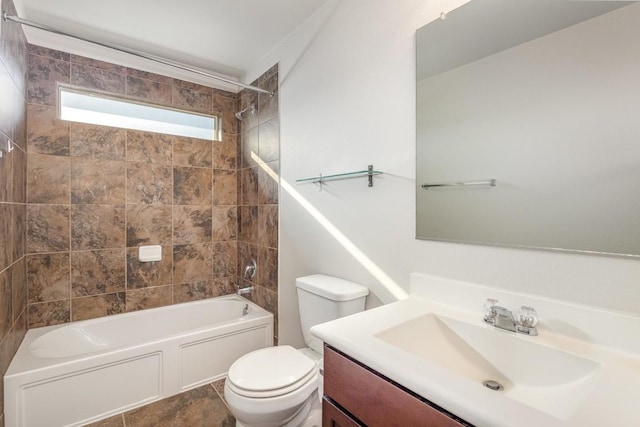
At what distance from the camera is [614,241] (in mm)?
856

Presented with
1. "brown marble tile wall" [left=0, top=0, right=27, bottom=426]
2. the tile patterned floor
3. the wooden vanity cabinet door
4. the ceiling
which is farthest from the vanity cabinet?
the ceiling

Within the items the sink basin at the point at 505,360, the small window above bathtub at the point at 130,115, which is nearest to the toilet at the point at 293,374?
the sink basin at the point at 505,360

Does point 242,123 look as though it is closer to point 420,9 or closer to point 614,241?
point 420,9

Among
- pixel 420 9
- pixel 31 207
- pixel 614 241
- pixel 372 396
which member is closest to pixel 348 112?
pixel 420 9

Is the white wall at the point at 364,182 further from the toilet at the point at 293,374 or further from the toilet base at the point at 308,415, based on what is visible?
the toilet base at the point at 308,415

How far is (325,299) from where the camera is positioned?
158 cm

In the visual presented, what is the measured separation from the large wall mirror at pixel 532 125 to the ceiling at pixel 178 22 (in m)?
1.13

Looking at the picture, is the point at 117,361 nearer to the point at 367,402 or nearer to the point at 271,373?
the point at 271,373

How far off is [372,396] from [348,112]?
1.40m

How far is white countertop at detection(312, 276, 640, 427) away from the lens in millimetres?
573

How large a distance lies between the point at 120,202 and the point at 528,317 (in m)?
2.77

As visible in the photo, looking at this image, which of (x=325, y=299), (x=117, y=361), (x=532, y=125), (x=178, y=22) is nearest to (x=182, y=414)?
(x=117, y=361)

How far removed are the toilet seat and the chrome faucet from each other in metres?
0.92

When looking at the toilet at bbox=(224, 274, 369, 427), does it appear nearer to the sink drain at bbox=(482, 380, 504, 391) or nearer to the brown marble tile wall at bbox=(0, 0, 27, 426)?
the sink drain at bbox=(482, 380, 504, 391)
